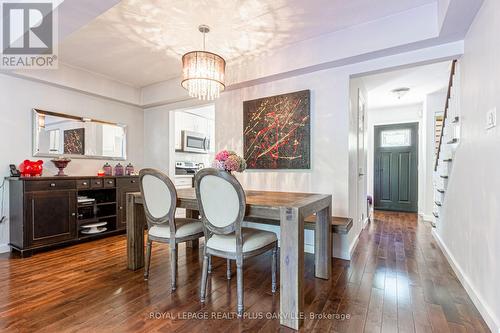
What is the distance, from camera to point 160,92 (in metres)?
4.25

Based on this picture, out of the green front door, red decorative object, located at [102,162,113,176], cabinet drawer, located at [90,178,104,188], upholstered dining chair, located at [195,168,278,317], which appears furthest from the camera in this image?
the green front door

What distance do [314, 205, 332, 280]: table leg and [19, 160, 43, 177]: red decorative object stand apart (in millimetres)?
3502

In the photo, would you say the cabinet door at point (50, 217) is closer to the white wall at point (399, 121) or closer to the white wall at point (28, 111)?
the white wall at point (28, 111)

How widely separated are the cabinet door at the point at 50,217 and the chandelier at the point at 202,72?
2289 mm

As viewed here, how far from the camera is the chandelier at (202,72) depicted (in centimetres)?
233

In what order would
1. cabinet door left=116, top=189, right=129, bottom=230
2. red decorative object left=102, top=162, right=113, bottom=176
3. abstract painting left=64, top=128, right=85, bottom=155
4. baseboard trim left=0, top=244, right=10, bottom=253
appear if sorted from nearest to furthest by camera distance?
baseboard trim left=0, top=244, right=10, bottom=253, abstract painting left=64, top=128, right=85, bottom=155, cabinet door left=116, top=189, right=129, bottom=230, red decorative object left=102, top=162, right=113, bottom=176

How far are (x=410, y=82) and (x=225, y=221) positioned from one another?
402cm

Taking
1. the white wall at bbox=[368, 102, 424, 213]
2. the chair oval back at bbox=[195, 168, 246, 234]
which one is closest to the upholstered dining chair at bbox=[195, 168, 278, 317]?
the chair oval back at bbox=[195, 168, 246, 234]

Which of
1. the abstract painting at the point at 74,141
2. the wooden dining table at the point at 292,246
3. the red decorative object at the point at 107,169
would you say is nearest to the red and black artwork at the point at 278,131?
the wooden dining table at the point at 292,246

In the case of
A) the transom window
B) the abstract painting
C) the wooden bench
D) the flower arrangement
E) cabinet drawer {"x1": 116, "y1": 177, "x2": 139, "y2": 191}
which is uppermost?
the transom window

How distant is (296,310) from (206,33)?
276 centimetres

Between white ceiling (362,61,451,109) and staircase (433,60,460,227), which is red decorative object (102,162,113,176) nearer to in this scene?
white ceiling (362,61,451,109)

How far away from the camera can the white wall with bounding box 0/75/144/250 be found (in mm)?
3100

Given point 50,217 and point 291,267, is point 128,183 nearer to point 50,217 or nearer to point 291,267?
point 50,217
